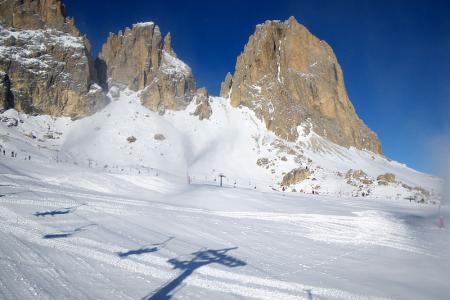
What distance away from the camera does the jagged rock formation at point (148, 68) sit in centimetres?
8588

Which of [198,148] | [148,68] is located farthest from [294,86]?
[148,68]

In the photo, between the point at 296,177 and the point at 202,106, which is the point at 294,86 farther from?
the point at 296,177

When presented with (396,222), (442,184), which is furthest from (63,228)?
(442,184)

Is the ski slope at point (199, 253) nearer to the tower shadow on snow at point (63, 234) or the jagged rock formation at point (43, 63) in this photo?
the tower shadow on snow at point (63, 234)

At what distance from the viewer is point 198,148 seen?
7362 cm

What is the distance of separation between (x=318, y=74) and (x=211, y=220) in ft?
318

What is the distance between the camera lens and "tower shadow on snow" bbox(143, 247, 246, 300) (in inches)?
254

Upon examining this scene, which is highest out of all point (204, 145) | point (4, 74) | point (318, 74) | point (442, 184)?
point (318, 74)

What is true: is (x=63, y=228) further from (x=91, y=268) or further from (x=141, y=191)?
(x=141, y=191)

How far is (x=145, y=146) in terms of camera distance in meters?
68.1

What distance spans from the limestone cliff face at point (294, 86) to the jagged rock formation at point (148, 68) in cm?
1551

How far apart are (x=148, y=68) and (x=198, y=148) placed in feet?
111

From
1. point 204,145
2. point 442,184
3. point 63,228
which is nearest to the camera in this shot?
point 63,228

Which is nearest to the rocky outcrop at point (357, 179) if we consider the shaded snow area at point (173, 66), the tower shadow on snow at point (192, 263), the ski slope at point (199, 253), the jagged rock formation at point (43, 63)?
the ski slope at point (199, 253)
